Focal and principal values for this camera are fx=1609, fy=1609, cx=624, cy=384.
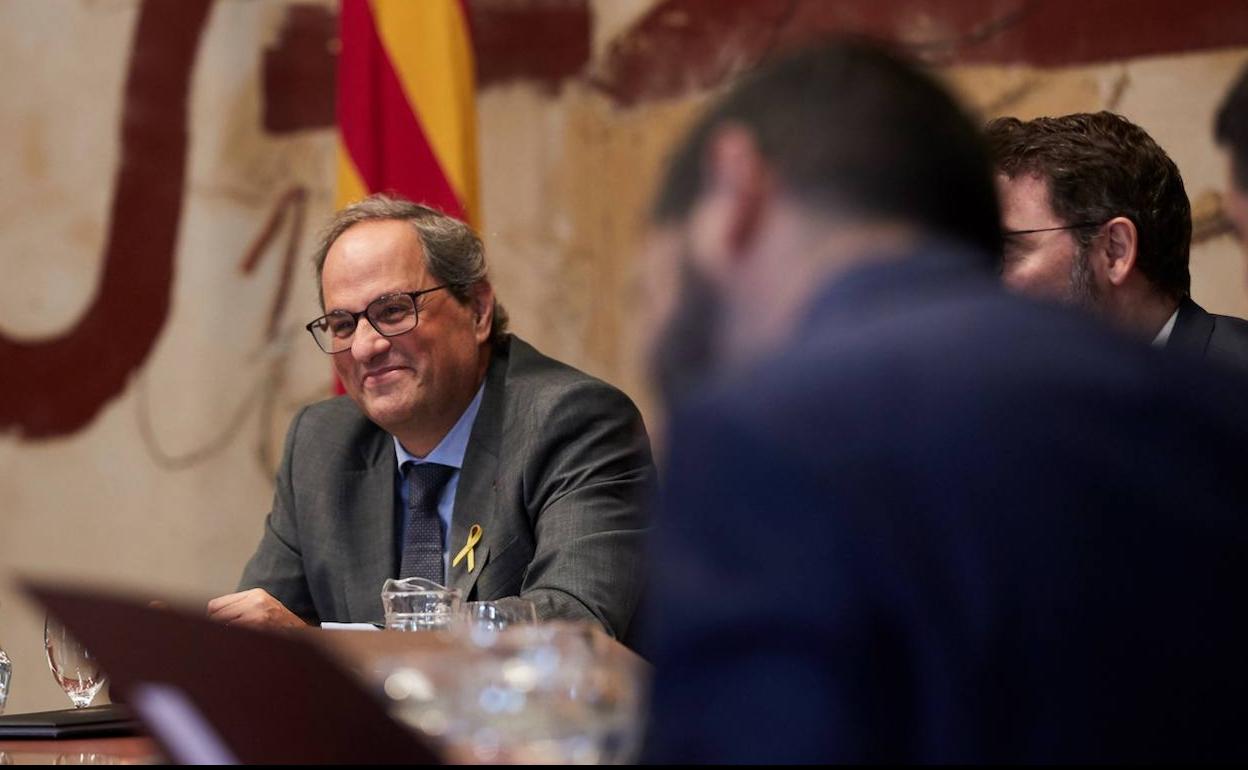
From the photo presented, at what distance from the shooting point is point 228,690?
1140 mm

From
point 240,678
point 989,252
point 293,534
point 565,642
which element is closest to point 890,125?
point 989,252

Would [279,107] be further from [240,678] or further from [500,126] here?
[240,678]

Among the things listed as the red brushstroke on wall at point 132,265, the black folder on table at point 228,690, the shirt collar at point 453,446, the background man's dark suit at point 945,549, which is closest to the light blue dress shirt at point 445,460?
the shirt collar at point 453,446

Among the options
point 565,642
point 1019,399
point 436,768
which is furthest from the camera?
point 565,642

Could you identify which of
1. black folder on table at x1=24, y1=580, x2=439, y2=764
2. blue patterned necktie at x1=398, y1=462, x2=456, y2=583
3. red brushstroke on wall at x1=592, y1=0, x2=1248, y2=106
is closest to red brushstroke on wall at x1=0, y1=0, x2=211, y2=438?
red brushstroke on wall at x1=592, y1=0, x2=1248, y2=106

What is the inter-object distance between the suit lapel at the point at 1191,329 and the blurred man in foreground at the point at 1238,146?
3.50ft

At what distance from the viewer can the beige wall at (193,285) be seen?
15.3ft

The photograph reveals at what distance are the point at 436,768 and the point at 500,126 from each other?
12.2 ft

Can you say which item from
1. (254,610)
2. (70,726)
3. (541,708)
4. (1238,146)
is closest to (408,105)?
(254,610)

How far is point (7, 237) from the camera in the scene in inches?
186

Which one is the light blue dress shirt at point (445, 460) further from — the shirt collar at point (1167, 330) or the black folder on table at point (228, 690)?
the black folder on table at point (228, 690)

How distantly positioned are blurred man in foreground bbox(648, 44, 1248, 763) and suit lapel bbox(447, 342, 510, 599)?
1.79 m

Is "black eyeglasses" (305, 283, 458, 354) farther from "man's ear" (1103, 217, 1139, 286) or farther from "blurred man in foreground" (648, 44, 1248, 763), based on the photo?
"blurred man in foreground" (648, 44, 1248, 763)

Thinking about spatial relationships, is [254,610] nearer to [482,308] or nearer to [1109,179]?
[482,308]
